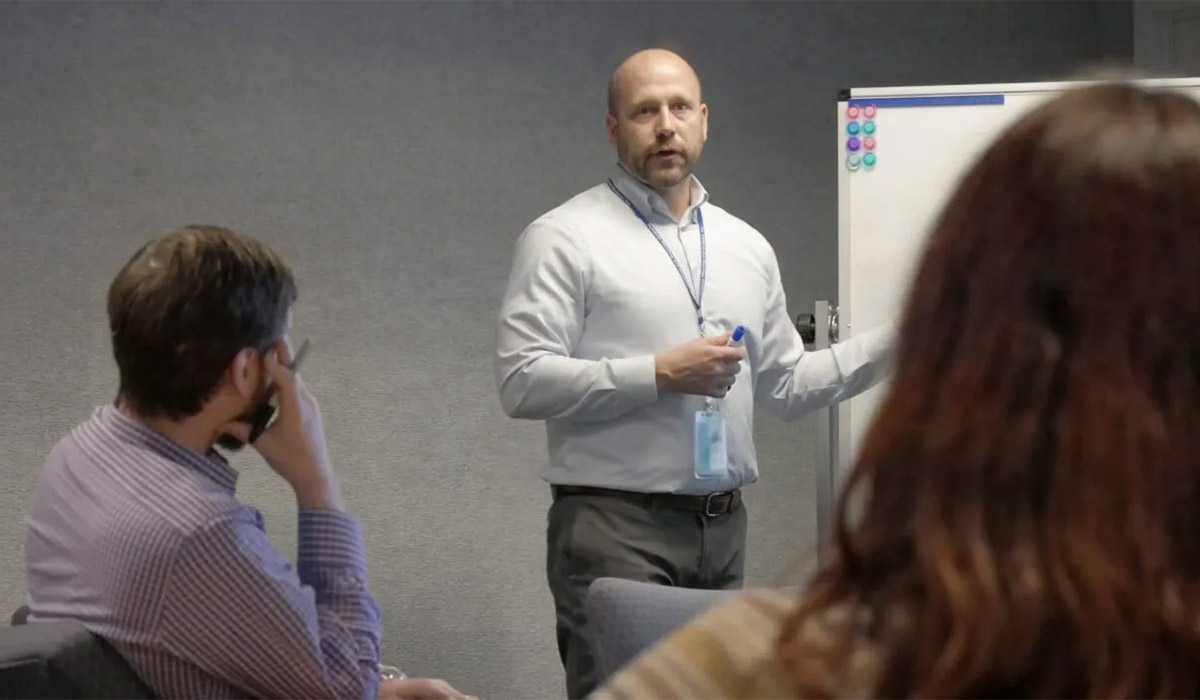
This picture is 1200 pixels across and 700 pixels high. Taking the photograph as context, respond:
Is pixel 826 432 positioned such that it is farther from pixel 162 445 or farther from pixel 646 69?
pixel 162 445

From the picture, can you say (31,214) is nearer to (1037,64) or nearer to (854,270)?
(854,270)

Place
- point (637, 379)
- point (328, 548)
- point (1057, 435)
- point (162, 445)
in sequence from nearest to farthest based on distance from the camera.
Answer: point (1057, 435), point (162, 445), point (328, 548), point (637, 379)

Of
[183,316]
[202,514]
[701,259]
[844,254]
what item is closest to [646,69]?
[701,259]

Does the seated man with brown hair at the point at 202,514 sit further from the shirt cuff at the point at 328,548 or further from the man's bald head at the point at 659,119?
the man's bald head at the point at 659,119

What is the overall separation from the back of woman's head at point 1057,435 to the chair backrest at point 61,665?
3.71ft

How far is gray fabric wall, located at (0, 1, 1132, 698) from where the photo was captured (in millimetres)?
3873

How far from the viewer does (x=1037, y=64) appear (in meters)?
4.78

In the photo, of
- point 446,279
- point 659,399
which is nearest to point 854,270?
point 659,399

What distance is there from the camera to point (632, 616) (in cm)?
163

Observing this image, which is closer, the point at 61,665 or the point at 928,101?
the point at 61,665

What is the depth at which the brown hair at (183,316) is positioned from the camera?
6.17ft

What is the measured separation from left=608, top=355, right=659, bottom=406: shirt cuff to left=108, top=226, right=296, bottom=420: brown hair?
1074 mm

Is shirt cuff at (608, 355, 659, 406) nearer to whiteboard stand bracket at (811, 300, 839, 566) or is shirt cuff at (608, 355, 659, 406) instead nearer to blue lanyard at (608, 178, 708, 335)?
blue lanyard at (608, 178, 708, 335)

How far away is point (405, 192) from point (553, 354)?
1384 millimetres
